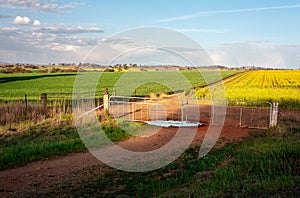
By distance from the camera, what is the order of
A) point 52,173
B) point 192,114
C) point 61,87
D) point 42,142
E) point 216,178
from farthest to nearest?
point 61,87 → point 192,114 → point 42,142 → point 52,173 → point 216,178

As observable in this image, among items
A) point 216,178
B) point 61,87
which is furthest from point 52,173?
point 61,87

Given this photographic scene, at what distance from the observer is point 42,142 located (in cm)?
1057

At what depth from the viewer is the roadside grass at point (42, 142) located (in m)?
9.00

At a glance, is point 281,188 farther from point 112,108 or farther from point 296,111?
point 296,111

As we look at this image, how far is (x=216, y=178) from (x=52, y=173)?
4002 mm

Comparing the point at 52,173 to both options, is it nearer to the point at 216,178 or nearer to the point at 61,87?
the point at 216,178

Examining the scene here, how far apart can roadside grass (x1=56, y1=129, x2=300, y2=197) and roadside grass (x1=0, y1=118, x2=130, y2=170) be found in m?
2.56

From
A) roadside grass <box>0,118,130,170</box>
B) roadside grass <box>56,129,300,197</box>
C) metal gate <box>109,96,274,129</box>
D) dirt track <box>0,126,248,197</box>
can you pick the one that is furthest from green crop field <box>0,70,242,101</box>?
dirt track <box>0,126,248,197</box>

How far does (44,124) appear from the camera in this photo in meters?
13.2

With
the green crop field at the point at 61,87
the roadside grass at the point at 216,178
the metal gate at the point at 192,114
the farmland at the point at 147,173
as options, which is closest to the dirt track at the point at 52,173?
the farmland at the point at 147,173

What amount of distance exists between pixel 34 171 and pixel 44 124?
542cm

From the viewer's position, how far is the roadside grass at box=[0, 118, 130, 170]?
9.00 meters

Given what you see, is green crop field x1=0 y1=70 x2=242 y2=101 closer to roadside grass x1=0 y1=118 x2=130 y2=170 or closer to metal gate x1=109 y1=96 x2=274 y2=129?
metal gate x1=109 y1=96 x2=274 y2=129

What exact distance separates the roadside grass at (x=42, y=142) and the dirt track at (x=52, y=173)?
1.41ft
